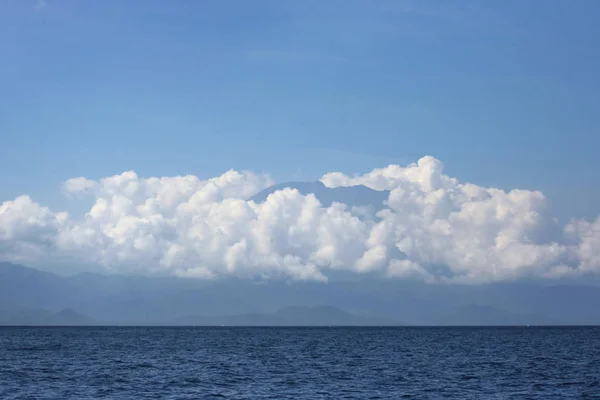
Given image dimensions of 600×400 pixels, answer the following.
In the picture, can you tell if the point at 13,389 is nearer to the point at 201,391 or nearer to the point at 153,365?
the point at 201,391

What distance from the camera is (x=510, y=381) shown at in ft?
296

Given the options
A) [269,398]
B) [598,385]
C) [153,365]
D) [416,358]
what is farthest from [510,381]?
[153,365]

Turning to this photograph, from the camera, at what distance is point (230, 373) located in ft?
327

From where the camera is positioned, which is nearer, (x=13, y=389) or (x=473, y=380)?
(x=13, y=389)

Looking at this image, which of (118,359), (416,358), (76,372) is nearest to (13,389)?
(76,372)

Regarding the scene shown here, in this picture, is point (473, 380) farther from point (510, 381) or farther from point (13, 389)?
point (13, 389)

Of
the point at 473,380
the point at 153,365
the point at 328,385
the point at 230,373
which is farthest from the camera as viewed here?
the point at 153,365

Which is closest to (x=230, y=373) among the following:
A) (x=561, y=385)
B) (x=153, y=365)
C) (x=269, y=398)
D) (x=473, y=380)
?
(x=153, y=365)

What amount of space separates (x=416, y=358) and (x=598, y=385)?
168 feet

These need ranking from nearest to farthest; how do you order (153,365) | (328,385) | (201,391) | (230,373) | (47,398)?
(47,398)
(201,391)
(328,385)
(230,373)
(153,365)

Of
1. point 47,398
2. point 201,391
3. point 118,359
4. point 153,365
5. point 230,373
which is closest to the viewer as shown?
point 47,398

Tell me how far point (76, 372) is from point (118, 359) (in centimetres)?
2820

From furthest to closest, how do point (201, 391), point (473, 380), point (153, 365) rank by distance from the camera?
1. point (153, 365)
2. point (473, 380)
3. point (201, 391)

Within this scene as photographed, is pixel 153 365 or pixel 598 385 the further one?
pixel 153 365
